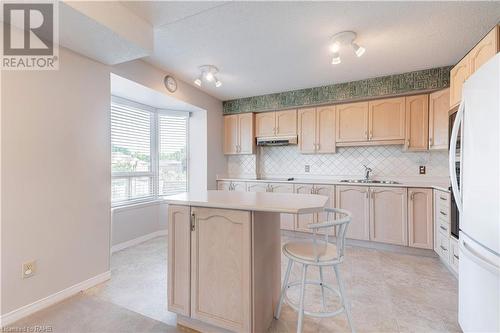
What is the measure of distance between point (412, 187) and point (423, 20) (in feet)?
6.40

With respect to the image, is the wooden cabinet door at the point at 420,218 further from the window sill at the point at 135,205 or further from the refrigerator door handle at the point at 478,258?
the window sill at the point at 135,205

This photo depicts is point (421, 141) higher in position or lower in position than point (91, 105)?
lower

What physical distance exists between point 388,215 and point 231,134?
2948mm

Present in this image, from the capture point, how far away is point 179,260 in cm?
170

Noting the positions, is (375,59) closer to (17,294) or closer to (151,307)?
(151,307)

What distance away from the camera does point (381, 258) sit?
2.99m

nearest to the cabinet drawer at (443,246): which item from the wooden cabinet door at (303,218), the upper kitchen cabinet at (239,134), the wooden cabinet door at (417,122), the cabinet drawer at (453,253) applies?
the cabinet drawer at (453,253)

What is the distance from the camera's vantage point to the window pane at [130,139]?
3347 mm

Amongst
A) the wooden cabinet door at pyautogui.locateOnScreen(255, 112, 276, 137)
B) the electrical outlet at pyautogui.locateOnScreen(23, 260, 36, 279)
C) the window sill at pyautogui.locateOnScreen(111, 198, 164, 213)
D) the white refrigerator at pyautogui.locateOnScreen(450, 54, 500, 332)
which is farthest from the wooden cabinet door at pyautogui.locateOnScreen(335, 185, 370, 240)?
the electrical outlet at pyautogui.locateOnScreen(23, 260, 36, 279)

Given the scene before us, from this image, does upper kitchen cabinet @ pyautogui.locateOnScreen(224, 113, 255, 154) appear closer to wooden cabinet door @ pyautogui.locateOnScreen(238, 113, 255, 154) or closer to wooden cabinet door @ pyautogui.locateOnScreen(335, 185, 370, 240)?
wooden cabinet door @ pyautogui.locateOnScreen(238, 113, 255, 154)

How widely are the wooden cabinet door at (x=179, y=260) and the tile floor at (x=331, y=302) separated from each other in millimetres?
195

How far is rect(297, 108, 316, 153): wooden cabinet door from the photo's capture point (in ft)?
12.9

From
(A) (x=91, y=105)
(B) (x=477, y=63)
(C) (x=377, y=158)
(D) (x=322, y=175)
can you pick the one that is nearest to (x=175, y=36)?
(A) (x=91, y=105)

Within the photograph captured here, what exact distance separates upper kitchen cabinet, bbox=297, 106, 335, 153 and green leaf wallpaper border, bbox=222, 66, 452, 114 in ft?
0.53
